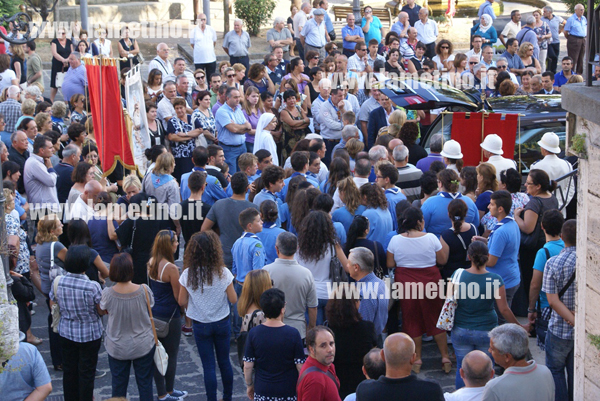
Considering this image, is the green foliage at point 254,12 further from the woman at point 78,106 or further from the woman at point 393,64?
the woman at point 78,106

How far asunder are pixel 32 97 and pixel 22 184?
10.6ft

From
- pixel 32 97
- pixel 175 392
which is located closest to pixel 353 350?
pixel 175 392

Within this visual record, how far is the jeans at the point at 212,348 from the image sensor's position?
258 inches

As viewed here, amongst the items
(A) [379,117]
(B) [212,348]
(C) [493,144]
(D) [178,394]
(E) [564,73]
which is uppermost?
(E) [564,73]

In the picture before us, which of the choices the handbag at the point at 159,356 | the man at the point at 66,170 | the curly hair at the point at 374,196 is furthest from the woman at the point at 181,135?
the handbag at the point at 159,356

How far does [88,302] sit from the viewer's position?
6.44m

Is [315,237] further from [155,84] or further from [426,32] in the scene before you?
[426,32]

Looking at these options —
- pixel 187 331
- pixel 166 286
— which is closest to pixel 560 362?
pixel 166 286

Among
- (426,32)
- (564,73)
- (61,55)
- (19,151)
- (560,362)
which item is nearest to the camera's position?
(560,362)

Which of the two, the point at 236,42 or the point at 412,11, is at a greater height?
the point at 412,11

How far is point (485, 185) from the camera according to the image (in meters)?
8.23

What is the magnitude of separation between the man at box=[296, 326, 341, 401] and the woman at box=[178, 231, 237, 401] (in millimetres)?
1413

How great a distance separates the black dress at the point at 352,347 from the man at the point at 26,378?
2.15 m

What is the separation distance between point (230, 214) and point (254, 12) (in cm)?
1601
